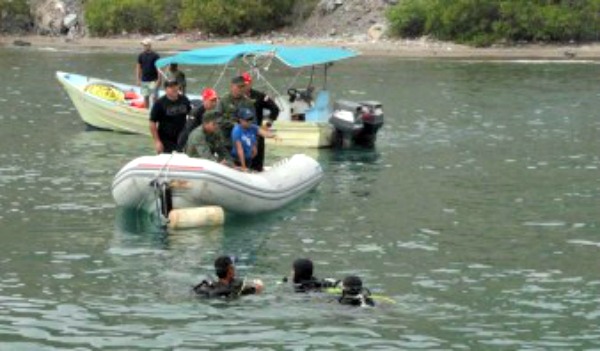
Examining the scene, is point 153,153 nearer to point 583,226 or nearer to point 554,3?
point 583,226

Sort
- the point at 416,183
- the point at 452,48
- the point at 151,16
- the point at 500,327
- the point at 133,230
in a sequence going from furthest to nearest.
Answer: the point at 151,16, the point at 452,48, the point at 416,183, the point at 133,230, the point at 500,327

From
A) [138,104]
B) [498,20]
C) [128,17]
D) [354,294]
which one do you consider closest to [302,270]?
[354,294]

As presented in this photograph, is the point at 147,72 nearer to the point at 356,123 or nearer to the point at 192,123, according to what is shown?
the point at 356,123

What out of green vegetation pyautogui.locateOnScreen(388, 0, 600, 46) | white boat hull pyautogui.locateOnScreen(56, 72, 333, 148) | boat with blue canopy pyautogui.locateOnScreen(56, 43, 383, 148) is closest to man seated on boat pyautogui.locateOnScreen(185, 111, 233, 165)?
boat with blue canopy pyautogui.locateOnScreen(56, 43, 383, 148)

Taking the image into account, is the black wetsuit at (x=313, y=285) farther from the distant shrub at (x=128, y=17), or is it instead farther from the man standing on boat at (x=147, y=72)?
the distant shrub at (x=128, y=17)

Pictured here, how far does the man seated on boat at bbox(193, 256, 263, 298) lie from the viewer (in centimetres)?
1528

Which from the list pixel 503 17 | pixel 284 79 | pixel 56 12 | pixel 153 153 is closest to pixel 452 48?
pixel 503 17

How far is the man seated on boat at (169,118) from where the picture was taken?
2097cm

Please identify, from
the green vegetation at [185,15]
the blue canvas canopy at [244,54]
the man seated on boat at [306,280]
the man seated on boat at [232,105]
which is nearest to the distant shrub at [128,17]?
the green vegetation at [185,15]

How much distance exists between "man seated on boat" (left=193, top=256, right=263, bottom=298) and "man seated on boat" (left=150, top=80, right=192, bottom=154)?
5855 millimetres

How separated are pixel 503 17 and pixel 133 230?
1888 inches

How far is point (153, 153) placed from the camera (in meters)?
28.2

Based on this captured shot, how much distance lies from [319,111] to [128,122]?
4.42 m

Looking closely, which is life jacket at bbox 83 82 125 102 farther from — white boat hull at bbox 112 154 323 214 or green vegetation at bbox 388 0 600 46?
green vegetation at bbox 388 0 600 46
